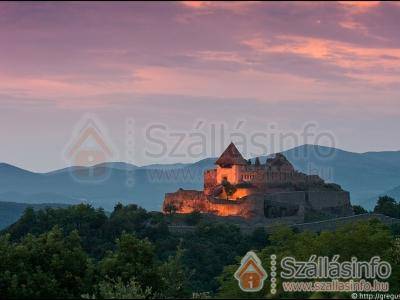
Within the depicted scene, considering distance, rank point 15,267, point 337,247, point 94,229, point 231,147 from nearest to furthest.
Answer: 1. point 15,267
2. point 337,247
3. point 94,229
4. point 231,147

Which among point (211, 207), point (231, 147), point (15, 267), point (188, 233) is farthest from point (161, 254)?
point (15, 267)

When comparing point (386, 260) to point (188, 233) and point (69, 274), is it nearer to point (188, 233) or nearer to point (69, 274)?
point (69, 274)

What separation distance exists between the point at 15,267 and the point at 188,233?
49810 millimetres

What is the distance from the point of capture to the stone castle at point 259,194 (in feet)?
307

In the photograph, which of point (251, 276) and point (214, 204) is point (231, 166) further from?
point (251, 276)

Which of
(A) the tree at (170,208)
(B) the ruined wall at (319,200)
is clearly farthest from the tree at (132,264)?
(A) the tree at (170,208)

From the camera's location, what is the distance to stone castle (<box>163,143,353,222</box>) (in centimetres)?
9356

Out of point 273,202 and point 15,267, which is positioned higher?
point 273,202

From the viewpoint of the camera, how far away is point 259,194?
305 ft

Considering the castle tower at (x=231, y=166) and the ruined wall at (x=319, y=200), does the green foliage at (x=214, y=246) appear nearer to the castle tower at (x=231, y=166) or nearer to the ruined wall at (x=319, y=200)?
the ruined wall at (x=319, y=200)

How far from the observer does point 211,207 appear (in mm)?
95000
